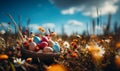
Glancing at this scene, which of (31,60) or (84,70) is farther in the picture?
(31,60)

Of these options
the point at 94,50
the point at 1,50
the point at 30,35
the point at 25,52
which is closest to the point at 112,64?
the point at 94,50

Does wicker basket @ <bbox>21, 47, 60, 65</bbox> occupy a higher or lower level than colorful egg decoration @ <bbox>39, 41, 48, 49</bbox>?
lower

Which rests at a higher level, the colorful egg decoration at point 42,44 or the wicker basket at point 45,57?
the colorful egg decoration at point 42,44

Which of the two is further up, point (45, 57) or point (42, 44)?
point (42, 44)

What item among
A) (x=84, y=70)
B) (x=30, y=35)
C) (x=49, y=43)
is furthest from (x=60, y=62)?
(x=30, y=35)

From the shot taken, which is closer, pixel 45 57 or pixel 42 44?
pixel 45 57

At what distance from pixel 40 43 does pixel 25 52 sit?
1.58 ft

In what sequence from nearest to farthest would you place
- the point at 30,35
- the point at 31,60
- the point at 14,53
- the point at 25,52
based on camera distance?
the point at 31,60, the point at 25,52, the point at 14,53, the point at 30,35

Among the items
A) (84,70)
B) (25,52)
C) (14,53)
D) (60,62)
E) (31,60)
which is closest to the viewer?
(84,70)

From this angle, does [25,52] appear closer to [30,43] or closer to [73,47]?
[30,43]

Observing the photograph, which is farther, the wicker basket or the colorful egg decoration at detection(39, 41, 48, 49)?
the colorful egg decoration at detection(39, 41, 48, 49)

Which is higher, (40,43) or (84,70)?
(40,43)

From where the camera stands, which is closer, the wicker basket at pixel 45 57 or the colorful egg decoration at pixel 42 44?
the wicker basket at pixel 45 57

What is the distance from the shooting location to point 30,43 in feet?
13.7
